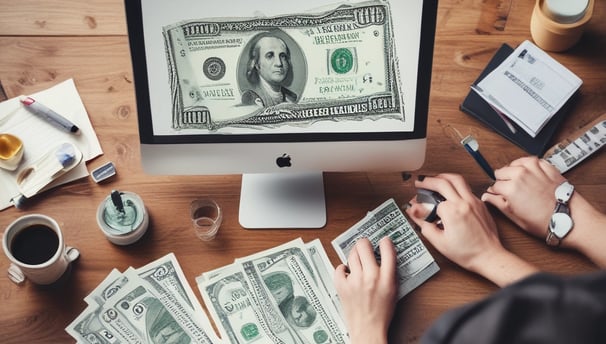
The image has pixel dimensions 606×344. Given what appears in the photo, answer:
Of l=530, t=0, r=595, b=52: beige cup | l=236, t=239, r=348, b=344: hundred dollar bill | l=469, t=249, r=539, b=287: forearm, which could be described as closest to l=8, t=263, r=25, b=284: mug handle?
l=236, t=239, r=348, b=344: hundred dollar bill

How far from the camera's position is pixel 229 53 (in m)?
1.20

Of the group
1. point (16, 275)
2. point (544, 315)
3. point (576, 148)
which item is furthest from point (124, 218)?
point (544, 315)

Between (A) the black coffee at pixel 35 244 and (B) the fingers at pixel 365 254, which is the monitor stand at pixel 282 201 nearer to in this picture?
(B) the fingers at pixel 365 254

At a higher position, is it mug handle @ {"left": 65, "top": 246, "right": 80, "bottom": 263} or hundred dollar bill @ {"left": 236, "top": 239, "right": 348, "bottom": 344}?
mug handle @ {"left": 65, "top": 246, "right": 80, "bottom": 263}

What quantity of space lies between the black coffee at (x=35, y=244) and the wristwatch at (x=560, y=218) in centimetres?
90

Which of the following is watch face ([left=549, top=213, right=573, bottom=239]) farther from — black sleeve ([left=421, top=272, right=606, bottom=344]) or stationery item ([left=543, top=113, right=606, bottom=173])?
black sleeve ([left=421, top=272, right=606, bottom=344])

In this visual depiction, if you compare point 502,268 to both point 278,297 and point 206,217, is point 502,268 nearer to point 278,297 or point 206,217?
point 278,297

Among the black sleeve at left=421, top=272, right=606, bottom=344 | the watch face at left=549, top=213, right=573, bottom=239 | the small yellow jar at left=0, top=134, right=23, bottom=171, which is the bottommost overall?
the watch face at left=549, top=213, right=573, bottom=239

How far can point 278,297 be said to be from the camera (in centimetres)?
128

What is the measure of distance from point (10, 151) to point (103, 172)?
0.18 meters

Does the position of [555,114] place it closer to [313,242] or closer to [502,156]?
[502,156]

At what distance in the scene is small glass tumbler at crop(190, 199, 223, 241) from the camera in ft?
4.32

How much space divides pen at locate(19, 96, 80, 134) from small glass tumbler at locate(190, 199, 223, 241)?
0.29 m

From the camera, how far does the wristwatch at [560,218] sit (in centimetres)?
130
